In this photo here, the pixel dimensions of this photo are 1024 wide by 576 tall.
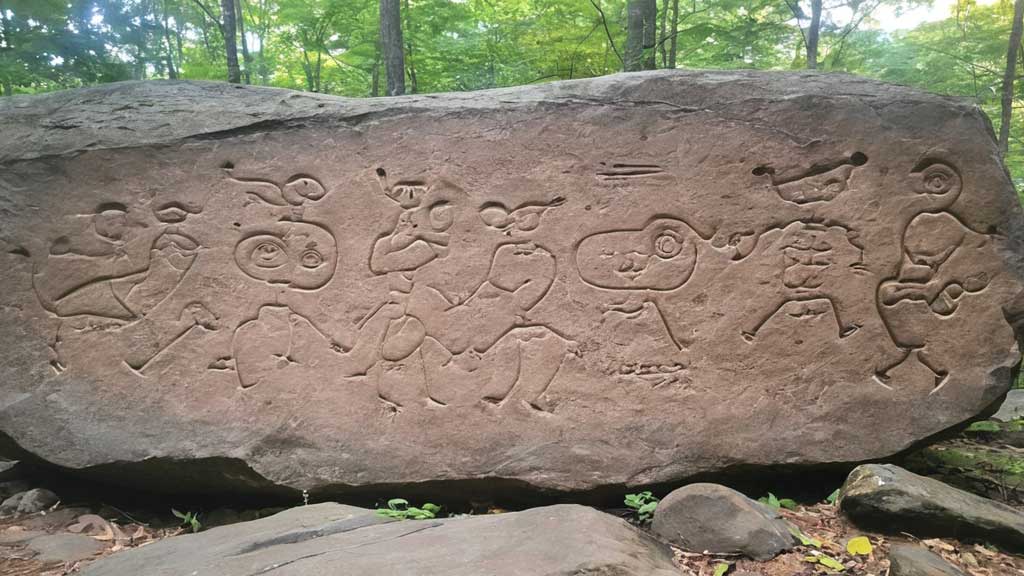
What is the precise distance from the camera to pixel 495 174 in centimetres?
331

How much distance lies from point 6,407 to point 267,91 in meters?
2.14

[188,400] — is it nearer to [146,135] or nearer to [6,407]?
[6,407]

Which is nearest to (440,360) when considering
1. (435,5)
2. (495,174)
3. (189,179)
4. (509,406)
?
(509,406)

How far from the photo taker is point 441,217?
331 cm

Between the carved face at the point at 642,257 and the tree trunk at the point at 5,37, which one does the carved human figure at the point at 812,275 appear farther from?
the tree trunk at the point at 5,37

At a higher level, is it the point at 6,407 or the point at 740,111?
the point at 740,111

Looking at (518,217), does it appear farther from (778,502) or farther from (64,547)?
(64,547)

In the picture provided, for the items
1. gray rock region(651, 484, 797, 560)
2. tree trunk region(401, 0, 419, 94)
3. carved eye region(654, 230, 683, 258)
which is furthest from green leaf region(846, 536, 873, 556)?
tree trunk region(401, 0, 419, 94)

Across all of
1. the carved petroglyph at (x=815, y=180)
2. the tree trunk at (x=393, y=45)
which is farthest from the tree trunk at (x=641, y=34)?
the carved petroglyph at (x=815, y=180)

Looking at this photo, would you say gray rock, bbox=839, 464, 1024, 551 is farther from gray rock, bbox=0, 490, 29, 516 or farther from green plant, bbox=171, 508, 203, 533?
gray rock, bbox=0, 490, 29, 516

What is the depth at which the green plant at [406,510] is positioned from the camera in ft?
9.03

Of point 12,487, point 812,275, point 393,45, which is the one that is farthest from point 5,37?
point 812,275

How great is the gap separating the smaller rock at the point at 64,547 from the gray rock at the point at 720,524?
2512 mm

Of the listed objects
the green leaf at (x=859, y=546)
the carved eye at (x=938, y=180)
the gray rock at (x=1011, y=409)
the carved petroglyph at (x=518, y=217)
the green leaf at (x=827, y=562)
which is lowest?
the gray rock at (x=1011, y=409)
